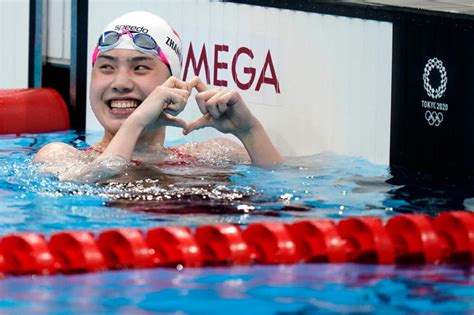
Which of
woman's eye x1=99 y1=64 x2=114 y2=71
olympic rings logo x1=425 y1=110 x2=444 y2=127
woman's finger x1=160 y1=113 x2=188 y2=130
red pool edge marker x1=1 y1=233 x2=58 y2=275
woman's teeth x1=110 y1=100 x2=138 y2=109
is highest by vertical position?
woman's eye x1=99 y1=64 x2=114 y2=71

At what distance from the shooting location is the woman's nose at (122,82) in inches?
182

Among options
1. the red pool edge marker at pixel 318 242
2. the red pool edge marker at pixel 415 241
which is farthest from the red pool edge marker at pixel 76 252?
the red pool edge marker at pixel 415 241

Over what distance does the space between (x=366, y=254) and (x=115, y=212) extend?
0.97 m

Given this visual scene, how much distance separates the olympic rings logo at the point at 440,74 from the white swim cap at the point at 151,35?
1.03 m

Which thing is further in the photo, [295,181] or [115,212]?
[295,181]

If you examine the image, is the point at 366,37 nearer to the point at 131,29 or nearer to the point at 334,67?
the point at 334,67

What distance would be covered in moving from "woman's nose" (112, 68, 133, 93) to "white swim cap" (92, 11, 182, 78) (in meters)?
0.12

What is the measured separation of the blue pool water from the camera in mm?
3004

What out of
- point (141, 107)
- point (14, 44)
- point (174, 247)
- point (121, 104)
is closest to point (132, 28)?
point (121, 104)

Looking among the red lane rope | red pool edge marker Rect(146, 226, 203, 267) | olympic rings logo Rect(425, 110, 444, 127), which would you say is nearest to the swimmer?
olympic rings logo Rect(425, 110, 444, 127)

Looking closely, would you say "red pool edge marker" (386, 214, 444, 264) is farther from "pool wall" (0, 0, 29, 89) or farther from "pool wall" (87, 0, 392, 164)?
"pool wall" (0, 0, 29, 89)

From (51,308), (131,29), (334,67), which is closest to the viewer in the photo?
(51,308)

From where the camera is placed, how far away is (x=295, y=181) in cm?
471

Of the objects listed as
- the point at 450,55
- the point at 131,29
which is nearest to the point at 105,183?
the point at 131,29
